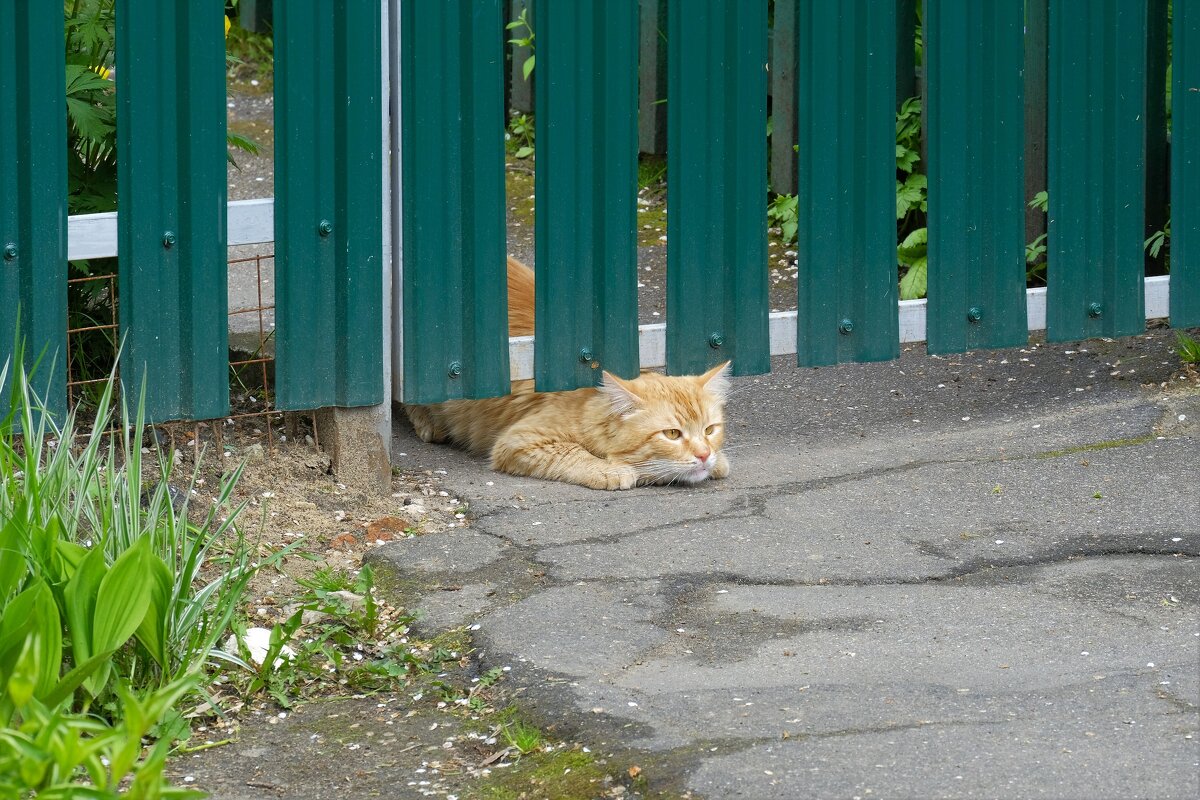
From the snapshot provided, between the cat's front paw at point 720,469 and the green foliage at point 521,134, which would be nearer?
the cat's front paw at point 720,469

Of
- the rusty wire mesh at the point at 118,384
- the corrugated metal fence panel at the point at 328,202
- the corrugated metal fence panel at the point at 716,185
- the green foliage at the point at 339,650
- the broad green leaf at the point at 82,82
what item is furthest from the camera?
the corrugated metal fence panel at the point at 716,185

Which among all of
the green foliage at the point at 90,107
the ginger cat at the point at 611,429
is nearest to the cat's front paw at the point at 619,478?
the ginger cat at the point at 611,429

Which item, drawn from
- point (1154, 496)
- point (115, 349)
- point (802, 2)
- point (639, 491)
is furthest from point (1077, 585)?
point (115, 349)

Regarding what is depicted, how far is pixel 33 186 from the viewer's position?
13.3 feet

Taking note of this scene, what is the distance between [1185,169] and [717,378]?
6.27ft

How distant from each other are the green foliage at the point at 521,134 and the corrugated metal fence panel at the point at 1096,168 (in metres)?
4.10

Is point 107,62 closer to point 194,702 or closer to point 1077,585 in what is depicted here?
point 194,702

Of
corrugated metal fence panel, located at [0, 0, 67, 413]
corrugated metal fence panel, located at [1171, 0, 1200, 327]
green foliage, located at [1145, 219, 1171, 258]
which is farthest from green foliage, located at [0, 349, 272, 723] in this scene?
green foliage, located at [1145, 219, 1171, 258]

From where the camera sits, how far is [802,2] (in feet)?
15.8

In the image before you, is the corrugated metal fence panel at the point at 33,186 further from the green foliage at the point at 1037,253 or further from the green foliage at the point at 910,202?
the green foliage at the point at 1037,253

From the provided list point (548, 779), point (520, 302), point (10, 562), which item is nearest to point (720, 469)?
point (520, 302)

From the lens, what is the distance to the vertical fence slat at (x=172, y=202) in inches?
161

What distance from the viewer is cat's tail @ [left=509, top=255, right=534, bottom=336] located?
4930mm

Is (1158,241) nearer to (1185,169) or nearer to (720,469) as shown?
(1185,169)
